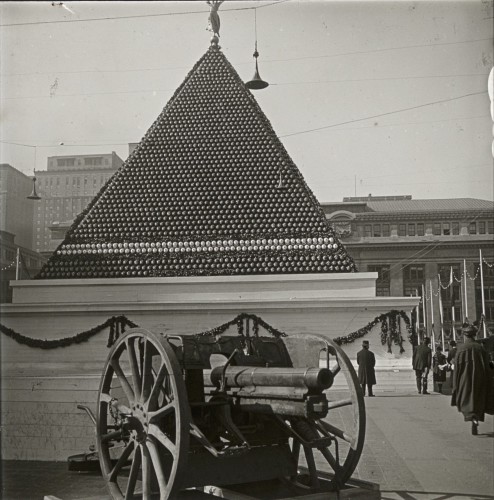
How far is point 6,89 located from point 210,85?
47.6 ft

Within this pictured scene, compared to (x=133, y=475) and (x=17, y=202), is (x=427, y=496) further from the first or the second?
(x=17, y=202)

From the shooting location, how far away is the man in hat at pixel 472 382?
7879 mm

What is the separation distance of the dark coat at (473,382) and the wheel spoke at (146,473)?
493cm

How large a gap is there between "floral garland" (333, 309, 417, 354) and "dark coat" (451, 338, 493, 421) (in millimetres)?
9028

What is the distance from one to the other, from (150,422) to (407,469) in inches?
119

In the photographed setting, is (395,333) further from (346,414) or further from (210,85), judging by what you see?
(210,85)

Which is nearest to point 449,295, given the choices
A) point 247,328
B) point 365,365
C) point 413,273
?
point 413,273

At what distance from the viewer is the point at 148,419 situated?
13.7ft

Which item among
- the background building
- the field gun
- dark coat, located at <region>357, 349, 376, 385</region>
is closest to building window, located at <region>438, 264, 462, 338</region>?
the background building

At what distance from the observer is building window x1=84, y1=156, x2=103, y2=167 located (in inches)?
1024

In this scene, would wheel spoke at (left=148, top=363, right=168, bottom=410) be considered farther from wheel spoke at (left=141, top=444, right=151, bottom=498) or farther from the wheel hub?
wheel spoke at (left=141, top=444, right=151, bottom=498)

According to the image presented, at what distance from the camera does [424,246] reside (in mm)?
46031

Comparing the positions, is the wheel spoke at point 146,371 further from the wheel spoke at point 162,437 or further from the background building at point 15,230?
the background building at point 15,230

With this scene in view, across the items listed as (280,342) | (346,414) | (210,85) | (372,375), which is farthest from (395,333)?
(280,342)
